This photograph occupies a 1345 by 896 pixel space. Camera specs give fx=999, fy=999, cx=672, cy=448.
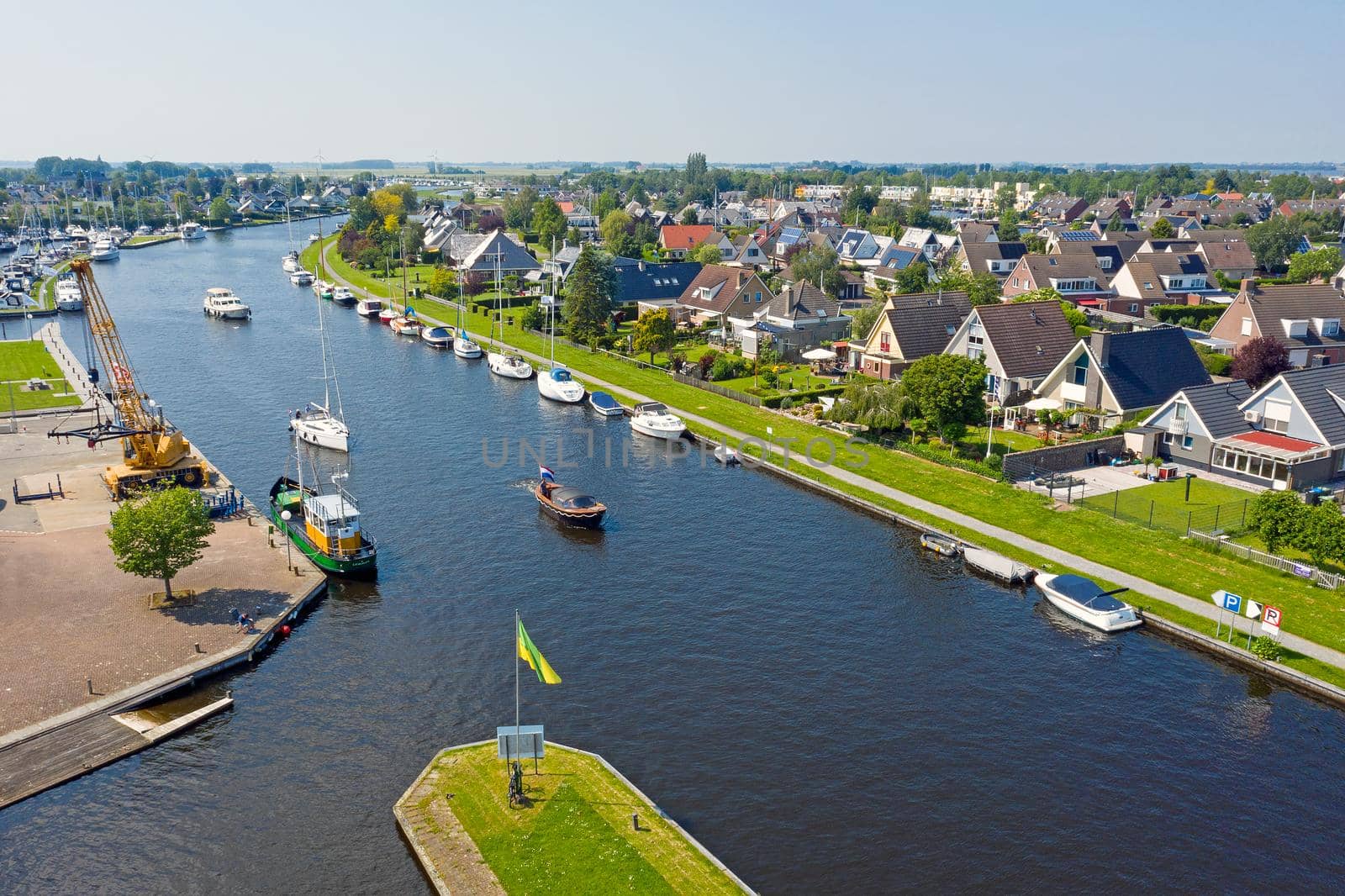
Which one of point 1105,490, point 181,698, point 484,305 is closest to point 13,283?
point 484,305

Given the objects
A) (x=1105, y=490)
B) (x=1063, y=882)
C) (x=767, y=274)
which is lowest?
(x=1063, y=882)

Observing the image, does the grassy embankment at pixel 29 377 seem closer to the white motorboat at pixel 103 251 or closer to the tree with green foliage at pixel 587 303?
the tree with green foliage at pixel 587 303

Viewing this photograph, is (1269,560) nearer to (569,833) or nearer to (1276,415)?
(1276,415)

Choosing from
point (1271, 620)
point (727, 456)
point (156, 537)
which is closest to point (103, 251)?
point (727, 456)

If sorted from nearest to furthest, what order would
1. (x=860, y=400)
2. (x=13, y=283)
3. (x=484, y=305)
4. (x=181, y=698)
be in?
(x=181, y=698) < (x=860, y=400) < (x=484, y=305) < (x=13, y=283)

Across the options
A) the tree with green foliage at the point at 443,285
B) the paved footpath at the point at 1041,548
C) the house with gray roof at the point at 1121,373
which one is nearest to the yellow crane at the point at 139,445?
the paved footpath at the point at 1041,548

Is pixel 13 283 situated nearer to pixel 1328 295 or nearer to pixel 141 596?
pixel 141 596
